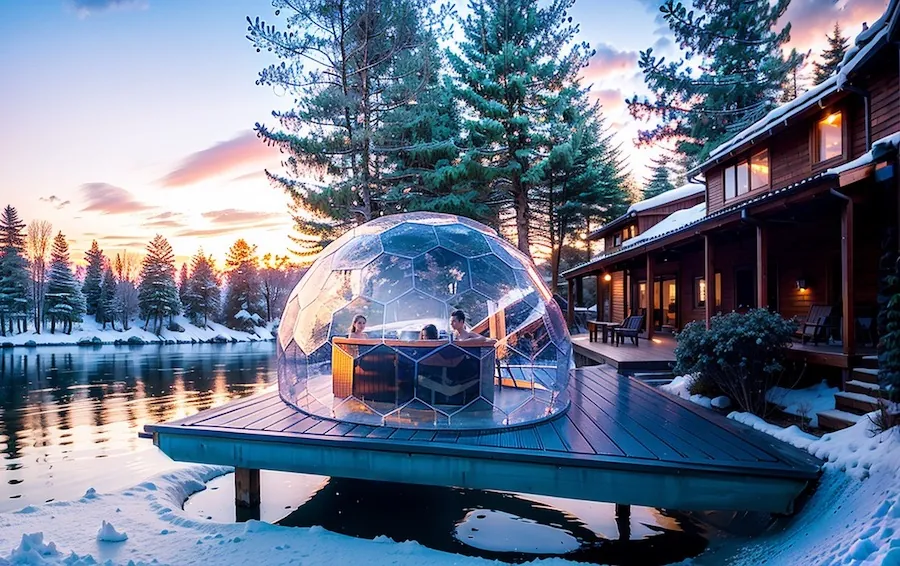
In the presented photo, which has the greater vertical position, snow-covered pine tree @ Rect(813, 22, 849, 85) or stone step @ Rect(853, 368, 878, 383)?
snow-covered pine tree @ Rect(813, 22, 849, 85)

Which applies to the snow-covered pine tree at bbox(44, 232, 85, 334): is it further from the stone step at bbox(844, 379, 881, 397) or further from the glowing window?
the stone step at bbox(844, 379, 881, 397)

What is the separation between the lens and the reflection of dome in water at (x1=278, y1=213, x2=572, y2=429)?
4.89 m

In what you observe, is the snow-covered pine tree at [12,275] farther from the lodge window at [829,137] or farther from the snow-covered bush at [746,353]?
the lodge window at [829,137]

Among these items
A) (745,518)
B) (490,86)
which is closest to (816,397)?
(745,518)

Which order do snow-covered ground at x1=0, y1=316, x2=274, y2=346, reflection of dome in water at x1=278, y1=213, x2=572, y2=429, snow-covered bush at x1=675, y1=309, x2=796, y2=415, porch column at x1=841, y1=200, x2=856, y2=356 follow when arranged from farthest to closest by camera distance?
snow-covered ground at x1=0, y1=316, x2=274, y2=346 → porch column at x1=841, y1=200, x2=856, y2=356 → snow-covered bush at x1=675, y1=309, x2=796, y2=415 → reflection of dome in water at x1=278, y1=213, x2=572, y2=429

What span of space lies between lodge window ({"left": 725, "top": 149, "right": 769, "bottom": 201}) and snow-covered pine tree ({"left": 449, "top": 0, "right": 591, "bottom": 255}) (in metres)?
6.76

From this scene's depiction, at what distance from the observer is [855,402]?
504 centimetres

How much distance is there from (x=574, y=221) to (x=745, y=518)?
26.3 metres

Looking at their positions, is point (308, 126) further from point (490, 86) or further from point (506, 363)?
point (506, 363)

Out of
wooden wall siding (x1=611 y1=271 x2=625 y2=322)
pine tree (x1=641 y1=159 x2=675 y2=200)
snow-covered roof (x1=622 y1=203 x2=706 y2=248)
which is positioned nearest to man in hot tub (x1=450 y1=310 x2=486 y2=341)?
snow-covered roof (x1=622 y1=203 x2=706 y2=248)

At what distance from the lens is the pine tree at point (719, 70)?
16906mm

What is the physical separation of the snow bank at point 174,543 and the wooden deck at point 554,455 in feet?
1.69

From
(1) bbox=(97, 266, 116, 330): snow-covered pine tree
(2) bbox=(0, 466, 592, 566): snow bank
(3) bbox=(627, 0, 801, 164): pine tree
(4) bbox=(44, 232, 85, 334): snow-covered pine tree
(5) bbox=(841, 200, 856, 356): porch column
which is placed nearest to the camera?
(2) bbox=(0, 466, 592, 566): snow bank

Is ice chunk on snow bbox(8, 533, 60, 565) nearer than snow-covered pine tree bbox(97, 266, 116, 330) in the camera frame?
Yes
